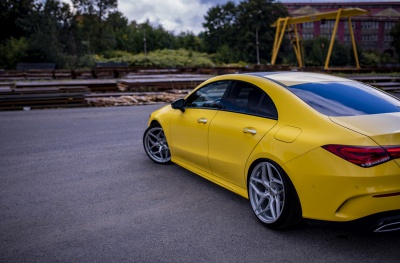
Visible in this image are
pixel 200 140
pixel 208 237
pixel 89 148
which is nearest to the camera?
pixel 208 237

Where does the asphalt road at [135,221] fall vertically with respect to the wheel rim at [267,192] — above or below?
below

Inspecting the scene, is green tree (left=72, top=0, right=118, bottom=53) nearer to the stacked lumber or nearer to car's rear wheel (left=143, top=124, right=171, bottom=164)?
the stacked lumber

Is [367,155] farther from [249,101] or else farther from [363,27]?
[363,27]

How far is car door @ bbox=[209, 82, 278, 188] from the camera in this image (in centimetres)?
364

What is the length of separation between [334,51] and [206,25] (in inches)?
1177

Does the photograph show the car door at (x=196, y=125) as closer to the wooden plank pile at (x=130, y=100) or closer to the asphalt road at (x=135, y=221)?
the asphalt road at (x=135, y=221)

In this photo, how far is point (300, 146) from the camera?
3.09 meters

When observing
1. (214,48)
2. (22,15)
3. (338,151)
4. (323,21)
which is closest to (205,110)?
(338,151)

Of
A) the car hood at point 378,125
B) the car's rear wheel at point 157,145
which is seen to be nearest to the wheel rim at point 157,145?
the car's rear wheel at point 157,145

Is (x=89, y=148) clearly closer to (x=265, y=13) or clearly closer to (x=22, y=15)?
(x=22, y=15)

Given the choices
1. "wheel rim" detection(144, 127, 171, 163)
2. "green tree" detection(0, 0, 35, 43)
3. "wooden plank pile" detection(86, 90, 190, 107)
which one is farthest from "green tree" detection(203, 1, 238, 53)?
"wheel rim" detection(144, 127, 171, 163)

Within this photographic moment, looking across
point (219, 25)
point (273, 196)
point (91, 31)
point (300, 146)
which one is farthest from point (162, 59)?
point (300, 146)

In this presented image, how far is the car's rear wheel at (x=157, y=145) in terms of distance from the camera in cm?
578

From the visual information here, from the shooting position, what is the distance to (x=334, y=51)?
68.6 m
